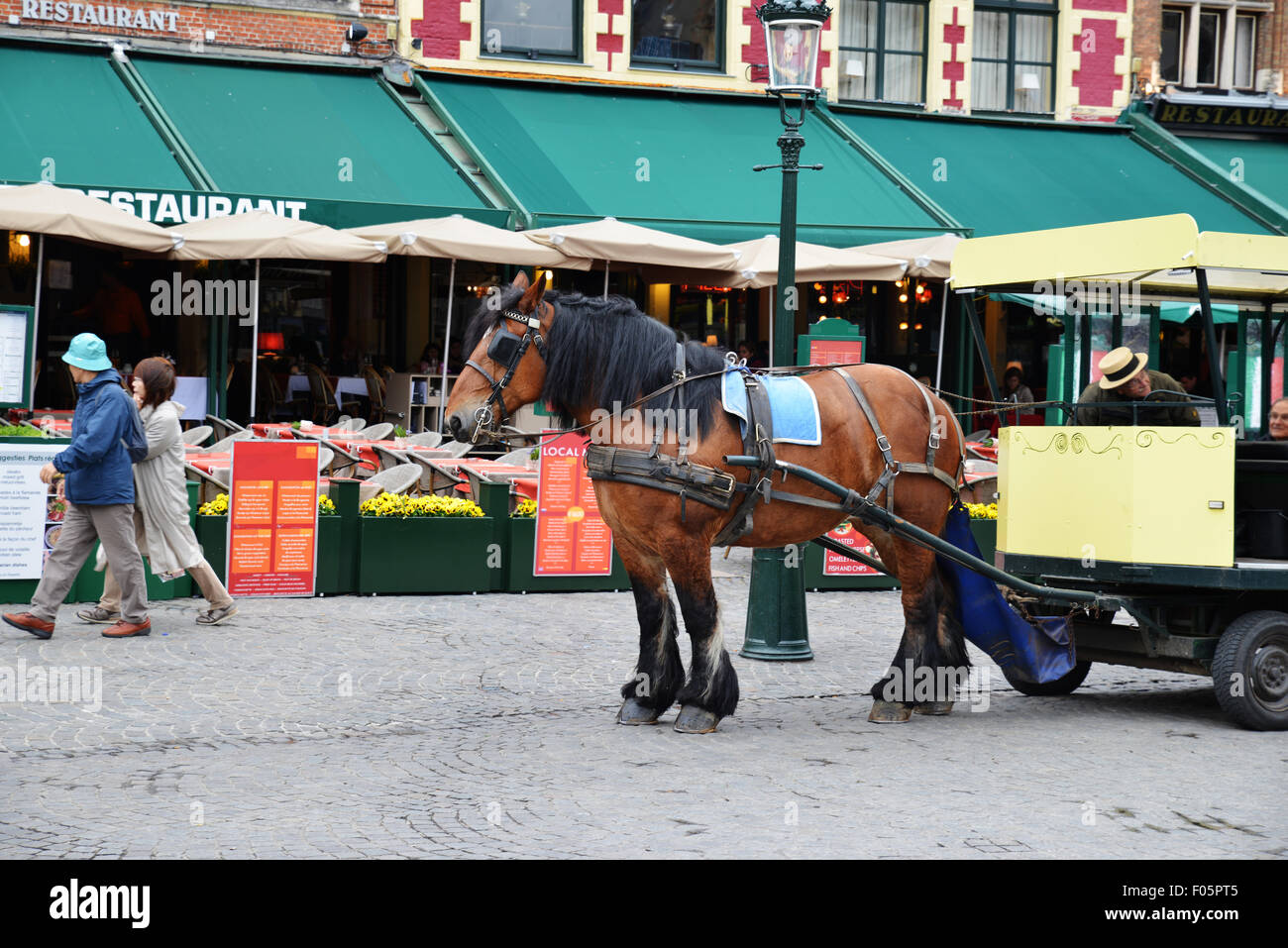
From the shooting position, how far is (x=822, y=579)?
480 inches

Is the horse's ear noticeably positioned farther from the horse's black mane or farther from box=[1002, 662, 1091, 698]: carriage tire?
box=[1002, 662, 1091, 698]: carriage tire

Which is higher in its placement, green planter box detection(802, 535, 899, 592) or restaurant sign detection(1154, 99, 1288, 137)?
restaurant sign detection(1154, 99, 1288, 137)

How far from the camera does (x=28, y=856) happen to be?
15.8ft

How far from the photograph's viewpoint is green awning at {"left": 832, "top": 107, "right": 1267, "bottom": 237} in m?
18.6

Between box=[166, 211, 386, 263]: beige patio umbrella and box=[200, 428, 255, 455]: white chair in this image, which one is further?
box=[166, 211, 386, 263]: beige patio umbrella

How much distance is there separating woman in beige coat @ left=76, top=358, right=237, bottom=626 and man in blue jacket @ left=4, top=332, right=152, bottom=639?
25 centimetres

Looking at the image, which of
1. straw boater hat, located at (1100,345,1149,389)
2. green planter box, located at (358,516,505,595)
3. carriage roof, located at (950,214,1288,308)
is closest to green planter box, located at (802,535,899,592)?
green planter box, located at (358,516,505,595)

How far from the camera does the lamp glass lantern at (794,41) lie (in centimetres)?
862

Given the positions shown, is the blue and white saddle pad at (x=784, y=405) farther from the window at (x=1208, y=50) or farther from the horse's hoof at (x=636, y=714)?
the window at (x=1208, y=50)

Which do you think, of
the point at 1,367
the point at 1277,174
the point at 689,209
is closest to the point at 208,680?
the point at 1,367

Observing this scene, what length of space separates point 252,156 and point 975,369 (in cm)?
1027

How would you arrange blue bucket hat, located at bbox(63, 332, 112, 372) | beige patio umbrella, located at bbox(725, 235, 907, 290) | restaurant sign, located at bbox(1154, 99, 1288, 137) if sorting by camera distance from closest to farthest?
blue bucket hat, located at bbox(63, 332, 112, 372)
beige patio umbrella, located at bbox(725, 235, 907, 290)
restaurant sign, located at bbox(1154, 99, 1288, 137)

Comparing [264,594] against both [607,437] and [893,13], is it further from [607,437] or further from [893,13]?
[893,13]

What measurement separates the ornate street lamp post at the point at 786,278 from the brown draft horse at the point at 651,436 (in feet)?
5.76
